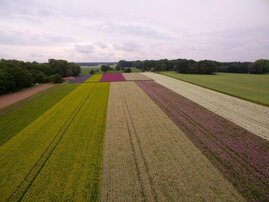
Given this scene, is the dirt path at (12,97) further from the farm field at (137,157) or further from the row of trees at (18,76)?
the farm field at (137,157)

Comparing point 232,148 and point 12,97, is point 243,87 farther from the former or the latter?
point 12,97

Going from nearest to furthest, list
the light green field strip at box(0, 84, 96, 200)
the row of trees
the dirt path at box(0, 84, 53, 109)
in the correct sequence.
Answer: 1. the light green field strip at box(0, 84, 96, 200)
2. the dirt path at box(0, 84, 53, 109)
3. the row of trees

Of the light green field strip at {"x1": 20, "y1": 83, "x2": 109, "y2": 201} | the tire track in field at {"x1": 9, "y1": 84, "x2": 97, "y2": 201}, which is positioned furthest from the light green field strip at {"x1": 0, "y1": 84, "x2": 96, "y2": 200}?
the light green field strip at {"x1": 20, "y1": 83, "x2": 109, "y2": 201}

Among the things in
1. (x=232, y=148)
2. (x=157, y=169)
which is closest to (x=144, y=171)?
(x=157, y=169)

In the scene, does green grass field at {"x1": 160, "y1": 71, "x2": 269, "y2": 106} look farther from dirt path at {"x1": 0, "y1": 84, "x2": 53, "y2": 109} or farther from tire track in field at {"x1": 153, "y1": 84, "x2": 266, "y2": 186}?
dirt path at {"x1": 0, "y1": 84, "x2": 53, "y2": 109}

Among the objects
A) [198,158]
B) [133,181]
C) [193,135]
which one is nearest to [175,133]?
[193,135]

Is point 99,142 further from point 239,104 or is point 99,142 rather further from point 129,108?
point 239,104
